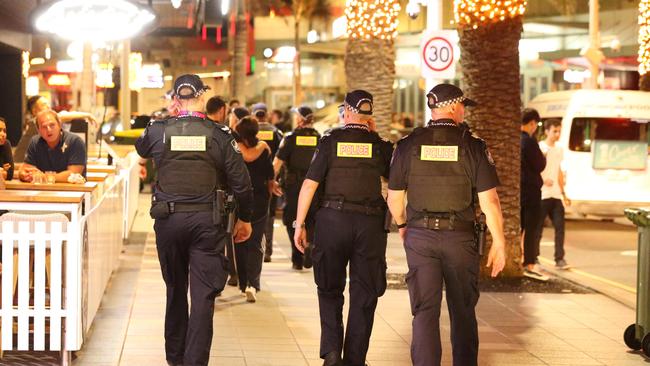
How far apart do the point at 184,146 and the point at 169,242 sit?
648 millimetres

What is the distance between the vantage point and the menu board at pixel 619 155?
2306cm

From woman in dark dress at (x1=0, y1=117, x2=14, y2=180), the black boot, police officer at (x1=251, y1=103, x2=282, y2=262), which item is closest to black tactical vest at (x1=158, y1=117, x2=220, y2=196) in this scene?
the black boot

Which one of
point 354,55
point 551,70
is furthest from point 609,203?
point 551,70

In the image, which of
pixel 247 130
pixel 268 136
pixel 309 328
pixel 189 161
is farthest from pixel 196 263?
pixel 268 136

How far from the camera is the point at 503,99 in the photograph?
14461 millimetres

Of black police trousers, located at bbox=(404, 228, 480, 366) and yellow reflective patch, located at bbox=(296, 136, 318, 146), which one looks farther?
yellow reflective patch, located at bbox=(296, 136, 318, 146)

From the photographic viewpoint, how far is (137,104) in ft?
190

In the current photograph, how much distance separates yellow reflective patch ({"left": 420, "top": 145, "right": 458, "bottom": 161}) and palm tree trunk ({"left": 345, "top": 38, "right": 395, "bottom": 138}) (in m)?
14.3

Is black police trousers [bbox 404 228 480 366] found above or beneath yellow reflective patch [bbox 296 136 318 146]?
beneath

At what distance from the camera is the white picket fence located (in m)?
8.27

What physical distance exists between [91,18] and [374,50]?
811 cm

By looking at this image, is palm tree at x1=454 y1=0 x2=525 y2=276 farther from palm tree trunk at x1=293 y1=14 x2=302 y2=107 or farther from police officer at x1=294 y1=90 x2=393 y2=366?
palm tree trunk at x1=293 y1=14 x2=302 y2=107

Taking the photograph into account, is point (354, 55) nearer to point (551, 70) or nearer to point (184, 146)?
point (184, 146)

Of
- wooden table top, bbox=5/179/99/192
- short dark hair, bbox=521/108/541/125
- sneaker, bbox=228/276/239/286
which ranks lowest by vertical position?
sneaker, bbox=228/276/239/286
